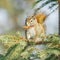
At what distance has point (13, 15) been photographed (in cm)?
636

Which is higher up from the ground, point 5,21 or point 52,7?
point 52,7

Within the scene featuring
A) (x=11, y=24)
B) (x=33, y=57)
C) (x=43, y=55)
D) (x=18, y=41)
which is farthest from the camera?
(x=11, y=24)

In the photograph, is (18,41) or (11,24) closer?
(18,41)

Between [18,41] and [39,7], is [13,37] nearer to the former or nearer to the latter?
[18,41]

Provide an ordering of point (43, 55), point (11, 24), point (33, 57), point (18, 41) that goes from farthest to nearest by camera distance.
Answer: point (11, 24) < point (33, 57) < point (18, 41) < point (43, 55)

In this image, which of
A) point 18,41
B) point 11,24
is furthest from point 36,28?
point 11,24

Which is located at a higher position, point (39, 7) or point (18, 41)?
point (39, 7)

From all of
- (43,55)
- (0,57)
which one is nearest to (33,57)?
(0,57)

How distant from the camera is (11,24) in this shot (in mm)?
6156

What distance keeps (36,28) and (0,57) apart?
0.17m

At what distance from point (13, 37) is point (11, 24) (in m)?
4.92

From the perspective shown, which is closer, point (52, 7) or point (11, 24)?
point (52, 7)

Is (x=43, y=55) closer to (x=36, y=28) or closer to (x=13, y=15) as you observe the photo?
(x=36, y=28)

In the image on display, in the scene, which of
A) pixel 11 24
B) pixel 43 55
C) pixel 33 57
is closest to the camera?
pixel 43 55
